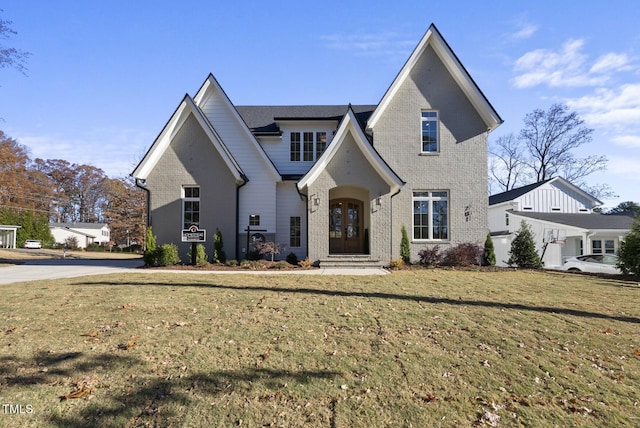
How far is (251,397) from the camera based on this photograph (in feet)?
11.8

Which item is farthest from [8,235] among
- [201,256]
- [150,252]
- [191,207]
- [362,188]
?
[362,188]

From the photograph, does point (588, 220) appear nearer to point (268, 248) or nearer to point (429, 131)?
point (429, 131)

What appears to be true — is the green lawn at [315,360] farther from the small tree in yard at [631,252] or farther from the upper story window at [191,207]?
the upper story window at [191,207]

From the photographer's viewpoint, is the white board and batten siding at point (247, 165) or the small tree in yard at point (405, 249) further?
the white board and batten siding at point (247, 165)

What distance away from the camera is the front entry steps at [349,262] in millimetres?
13743

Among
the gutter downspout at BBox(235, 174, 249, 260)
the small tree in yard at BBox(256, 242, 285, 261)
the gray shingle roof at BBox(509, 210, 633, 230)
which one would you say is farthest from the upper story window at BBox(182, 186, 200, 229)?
the gray shingle roof at BBox(509, 210, 633, 230)

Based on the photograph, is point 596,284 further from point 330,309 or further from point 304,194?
point 304,194

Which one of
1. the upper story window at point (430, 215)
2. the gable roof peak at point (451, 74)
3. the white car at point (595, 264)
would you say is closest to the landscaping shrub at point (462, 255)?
the upper story window at point (430, 215)

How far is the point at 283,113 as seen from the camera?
19.6m

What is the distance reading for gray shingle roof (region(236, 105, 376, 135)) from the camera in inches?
723

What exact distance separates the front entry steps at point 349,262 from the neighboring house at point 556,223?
10.9 meters

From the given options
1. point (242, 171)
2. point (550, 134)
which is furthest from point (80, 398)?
point (550, 134)

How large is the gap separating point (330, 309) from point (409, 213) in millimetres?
9913

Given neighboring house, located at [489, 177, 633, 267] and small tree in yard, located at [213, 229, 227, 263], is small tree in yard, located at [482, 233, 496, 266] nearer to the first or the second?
neighboring house, located at [489, 177, 633, 267]
